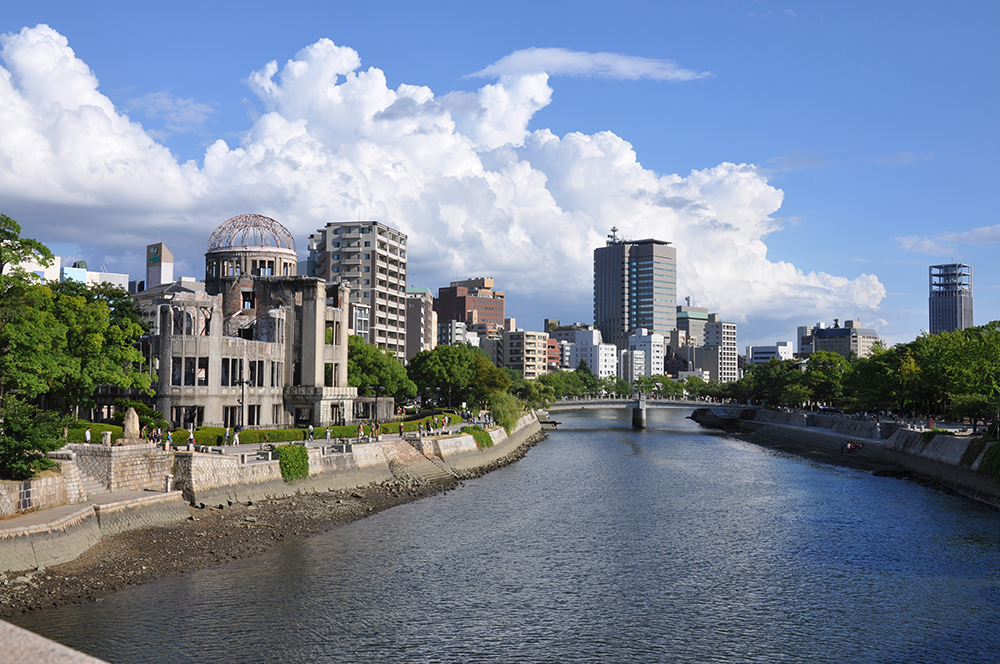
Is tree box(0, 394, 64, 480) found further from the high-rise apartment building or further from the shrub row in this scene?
the high-rise apartment building

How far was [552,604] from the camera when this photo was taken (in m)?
38.3

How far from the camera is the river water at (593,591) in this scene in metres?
31.9

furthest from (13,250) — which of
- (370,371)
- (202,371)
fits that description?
(370,371)

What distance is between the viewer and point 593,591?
40.7 metres

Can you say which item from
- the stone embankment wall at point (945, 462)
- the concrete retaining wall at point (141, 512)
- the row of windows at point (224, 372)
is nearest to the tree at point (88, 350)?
the row of windows at point (224, 372)

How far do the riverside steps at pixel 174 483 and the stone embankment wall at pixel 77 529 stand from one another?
0.04 meters

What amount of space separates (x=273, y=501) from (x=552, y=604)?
26.1 metres

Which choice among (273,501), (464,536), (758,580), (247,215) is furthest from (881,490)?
(247,215)

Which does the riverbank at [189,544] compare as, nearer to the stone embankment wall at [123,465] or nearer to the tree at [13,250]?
the stone embankment wall at [123,465]

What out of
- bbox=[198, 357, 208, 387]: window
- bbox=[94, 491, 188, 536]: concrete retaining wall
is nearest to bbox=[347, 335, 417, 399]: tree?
bbox=[198, 357, 208, 387]: window

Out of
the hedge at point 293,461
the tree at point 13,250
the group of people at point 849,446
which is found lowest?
the group of people at point 849,446

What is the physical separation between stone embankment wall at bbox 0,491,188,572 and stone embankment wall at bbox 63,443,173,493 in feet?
9.12

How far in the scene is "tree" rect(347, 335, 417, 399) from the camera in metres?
115

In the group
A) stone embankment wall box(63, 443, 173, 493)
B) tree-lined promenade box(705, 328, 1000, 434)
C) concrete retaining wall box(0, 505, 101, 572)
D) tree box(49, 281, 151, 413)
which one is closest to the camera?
concrete retaining wall box(0, 505, 101, 572)
